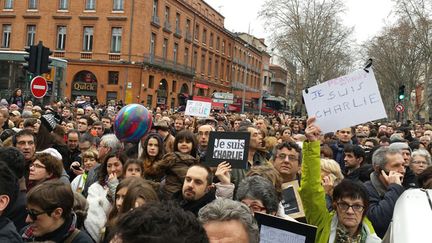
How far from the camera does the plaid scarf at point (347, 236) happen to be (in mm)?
3549

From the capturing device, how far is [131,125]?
703 centimetres

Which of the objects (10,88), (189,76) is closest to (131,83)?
(189,76)

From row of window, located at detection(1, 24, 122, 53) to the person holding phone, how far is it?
37.8m

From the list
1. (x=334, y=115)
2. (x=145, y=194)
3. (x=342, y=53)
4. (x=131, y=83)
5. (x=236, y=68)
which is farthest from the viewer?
(x=236, y=68)

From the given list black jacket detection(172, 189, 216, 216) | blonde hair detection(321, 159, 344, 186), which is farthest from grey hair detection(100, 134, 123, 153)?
blonde hair detection(321, 159, 344, 186)

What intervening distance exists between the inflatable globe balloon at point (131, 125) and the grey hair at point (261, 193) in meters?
3.68

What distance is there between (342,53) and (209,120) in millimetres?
48792

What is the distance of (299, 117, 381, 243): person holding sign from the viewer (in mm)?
3605

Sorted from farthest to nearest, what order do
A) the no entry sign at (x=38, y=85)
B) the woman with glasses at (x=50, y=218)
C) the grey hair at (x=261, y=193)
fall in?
the no entry sign at (x=38, y=85)
the grey hair at (x=261, y=193)
the woman with glasses at (x=50, y=218)

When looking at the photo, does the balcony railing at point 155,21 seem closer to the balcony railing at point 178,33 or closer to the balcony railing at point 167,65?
the balcony railing at point 167,65

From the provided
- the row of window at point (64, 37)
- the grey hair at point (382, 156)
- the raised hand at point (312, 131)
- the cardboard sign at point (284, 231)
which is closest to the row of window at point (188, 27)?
the row of window at point (64, 37)

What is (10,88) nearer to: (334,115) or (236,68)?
(334,115)

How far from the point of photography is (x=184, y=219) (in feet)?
5.07

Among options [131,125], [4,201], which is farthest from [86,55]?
[4,201]
